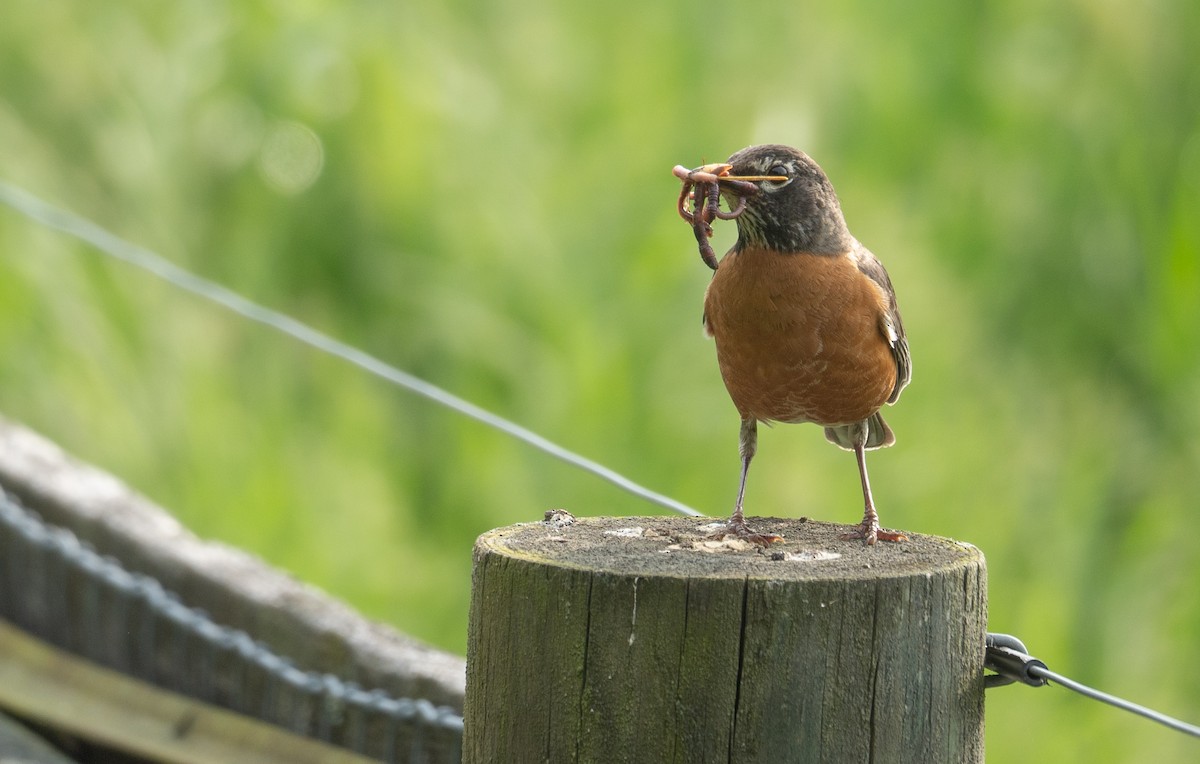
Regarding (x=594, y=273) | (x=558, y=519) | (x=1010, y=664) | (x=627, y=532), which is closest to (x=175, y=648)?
(x=558, y=519)

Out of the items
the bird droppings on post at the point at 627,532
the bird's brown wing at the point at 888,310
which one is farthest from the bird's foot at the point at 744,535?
the bird's brown wing at the point at 888,310

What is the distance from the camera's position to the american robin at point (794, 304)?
2.28 meters

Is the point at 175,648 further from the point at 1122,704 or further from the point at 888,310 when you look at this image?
the point at 1122,704

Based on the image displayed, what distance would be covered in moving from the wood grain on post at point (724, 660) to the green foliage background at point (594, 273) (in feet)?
9.56

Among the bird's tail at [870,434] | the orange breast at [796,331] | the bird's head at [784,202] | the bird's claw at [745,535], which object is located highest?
the bird's head at [784,202]

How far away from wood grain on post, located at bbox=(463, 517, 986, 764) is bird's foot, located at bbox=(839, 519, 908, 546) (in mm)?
241

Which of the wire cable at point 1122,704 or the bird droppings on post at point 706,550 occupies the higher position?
the bird droppings on post at point 706,550

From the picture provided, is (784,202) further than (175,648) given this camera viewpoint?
No

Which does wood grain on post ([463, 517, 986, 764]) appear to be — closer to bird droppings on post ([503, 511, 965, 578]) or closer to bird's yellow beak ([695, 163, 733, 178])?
bird droppings on post ([503, 511, 965, 578])

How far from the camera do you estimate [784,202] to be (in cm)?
231

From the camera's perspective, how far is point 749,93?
5.77m

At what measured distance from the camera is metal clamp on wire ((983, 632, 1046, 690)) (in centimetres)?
182

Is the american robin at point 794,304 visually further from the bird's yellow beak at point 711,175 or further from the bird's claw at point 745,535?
the bird's claw at point 745,535

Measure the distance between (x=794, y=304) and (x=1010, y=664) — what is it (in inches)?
28.6
